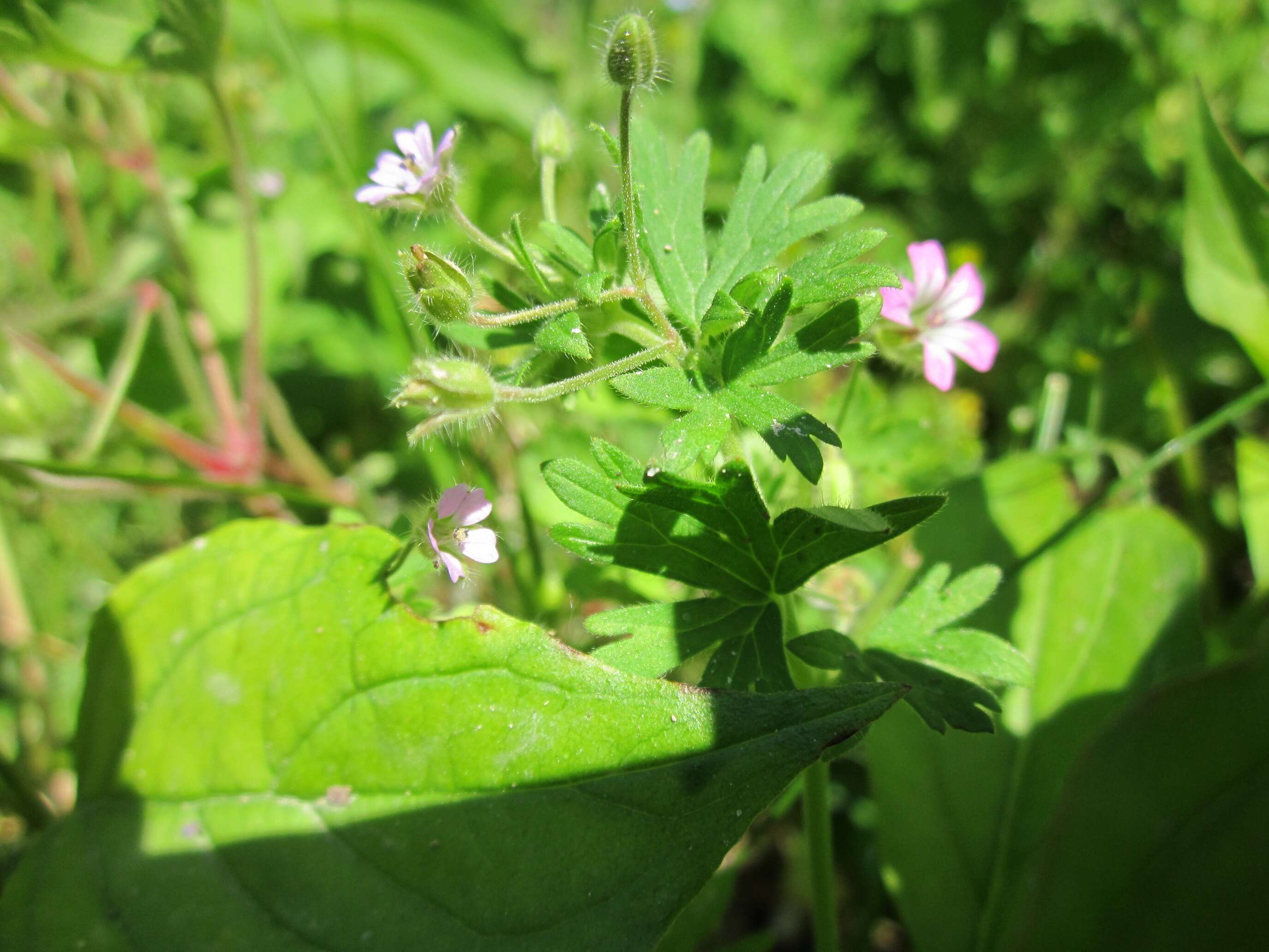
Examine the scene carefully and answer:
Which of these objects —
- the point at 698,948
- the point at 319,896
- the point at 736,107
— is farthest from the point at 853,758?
the point at 736,107

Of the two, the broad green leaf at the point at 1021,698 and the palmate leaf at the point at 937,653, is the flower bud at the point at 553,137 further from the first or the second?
the broad green leaf at the point at 1021,698

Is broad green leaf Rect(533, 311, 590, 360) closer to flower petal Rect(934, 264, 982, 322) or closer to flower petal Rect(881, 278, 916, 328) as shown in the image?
flower petal Rect(881, 278, 916, 328)

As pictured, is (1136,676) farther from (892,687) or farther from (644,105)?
(644,105)

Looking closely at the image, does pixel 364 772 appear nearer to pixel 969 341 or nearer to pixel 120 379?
pixel 969 341

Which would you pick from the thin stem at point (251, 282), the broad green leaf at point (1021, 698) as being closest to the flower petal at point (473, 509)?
the broad green leaf at point (1021, 698)

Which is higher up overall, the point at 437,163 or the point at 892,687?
the point at 437,163

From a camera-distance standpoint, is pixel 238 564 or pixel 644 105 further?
pixel 644 105

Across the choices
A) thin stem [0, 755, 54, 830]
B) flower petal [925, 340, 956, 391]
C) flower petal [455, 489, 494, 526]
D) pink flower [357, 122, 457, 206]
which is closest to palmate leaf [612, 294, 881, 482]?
flower petal [925, 340, 956, 391]
